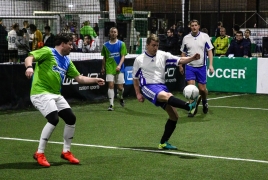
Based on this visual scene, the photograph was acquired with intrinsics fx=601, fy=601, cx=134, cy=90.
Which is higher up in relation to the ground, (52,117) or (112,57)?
(112,57)

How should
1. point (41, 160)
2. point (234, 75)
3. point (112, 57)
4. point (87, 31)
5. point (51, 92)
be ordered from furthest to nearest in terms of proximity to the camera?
point (87, 31) < point (234, 75) < point (112, 57) < point (51, 92) < point (41, 160)

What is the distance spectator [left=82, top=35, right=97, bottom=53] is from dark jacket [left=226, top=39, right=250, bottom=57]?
6293mm

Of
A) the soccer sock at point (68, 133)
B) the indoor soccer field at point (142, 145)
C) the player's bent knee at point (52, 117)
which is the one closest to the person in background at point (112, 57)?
the indoor soccer field at point (142, 145)

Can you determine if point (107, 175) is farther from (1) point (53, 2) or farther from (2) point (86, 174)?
(1) point (53, 2)

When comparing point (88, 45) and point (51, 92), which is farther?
point (88, 45)

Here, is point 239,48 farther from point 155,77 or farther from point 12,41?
point 155,77

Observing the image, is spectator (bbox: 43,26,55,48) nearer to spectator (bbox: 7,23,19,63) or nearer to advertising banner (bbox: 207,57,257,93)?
spectator (bbox: 7,23,19,63)

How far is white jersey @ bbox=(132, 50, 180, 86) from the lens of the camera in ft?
31.8

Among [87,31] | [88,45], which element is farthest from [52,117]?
[87,31]

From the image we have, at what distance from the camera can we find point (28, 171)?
8141 millimetres

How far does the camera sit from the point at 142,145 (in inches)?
401

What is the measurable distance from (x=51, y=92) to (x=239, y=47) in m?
10.9

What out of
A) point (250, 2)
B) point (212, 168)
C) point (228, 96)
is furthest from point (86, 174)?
point (250, 2)

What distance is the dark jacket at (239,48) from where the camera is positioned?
60.4 ft
